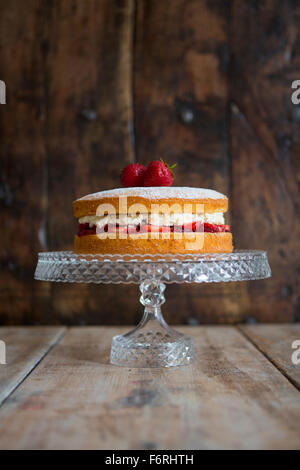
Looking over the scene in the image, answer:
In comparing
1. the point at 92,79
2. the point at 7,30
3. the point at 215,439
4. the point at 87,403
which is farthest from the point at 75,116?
the point at 215,439

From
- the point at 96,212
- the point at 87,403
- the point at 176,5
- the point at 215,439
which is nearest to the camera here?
the point at 215,439

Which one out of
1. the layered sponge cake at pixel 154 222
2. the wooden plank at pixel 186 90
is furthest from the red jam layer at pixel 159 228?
the wooden plank at pixel 186 90

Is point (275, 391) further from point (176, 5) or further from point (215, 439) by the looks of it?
point (176, 5)

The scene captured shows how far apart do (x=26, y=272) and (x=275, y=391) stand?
3.09 ft

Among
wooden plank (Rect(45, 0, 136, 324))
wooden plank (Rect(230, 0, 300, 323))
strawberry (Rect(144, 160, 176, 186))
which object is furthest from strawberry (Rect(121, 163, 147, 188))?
wooden plank (Rect(230, 0, 300, 323))

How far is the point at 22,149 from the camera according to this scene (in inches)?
64.9

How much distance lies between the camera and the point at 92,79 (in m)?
1.64

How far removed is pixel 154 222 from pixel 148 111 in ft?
2.01

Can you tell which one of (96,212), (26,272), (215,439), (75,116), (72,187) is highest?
(75,116)

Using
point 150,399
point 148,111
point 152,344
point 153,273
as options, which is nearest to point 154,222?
point 153,273

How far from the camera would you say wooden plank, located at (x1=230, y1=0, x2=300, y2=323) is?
1.64 meters

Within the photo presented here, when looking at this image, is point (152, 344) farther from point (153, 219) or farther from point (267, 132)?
point (267, 132)

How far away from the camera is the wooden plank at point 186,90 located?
5.36ft

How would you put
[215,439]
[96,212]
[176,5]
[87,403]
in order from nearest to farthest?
[215,439] → [87,403] → [96,212] → [176,5]
